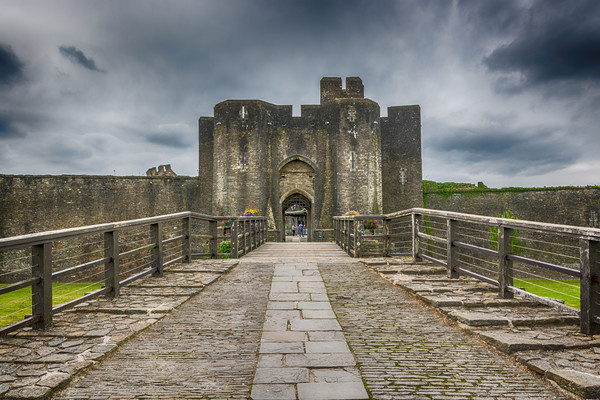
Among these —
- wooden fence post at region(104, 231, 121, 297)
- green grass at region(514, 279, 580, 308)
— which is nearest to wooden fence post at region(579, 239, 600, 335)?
wooden fence post at region(104, 231, 121, 297)

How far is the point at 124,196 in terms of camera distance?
22.2m

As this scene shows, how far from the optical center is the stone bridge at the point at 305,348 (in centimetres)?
227

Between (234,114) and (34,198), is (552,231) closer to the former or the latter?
(234,114)

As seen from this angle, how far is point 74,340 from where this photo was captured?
121 inches

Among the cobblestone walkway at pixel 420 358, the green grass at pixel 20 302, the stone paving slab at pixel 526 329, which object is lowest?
the green grass at pixel 20 302

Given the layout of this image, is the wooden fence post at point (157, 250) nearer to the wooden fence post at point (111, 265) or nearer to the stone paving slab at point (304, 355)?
the wooden fence post at point (111, 265)

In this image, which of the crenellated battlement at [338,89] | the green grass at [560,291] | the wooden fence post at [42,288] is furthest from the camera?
the crenellated battlement at [338,89]

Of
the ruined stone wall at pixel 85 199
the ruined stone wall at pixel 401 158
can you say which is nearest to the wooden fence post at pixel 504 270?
the ruined stone wall at pixel 401 158

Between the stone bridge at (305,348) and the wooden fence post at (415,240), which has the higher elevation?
the wooden fence post at (415,240)

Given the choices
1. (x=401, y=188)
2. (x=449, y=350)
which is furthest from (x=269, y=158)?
(x=449, y=350)

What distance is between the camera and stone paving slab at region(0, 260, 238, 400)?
7.59 feet

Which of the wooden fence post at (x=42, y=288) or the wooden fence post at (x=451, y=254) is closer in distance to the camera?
the wooden fence post at (x=42, y=288)

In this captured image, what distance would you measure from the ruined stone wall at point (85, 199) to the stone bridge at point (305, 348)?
1823cm

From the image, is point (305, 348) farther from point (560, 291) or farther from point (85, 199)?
point (85, 199)
